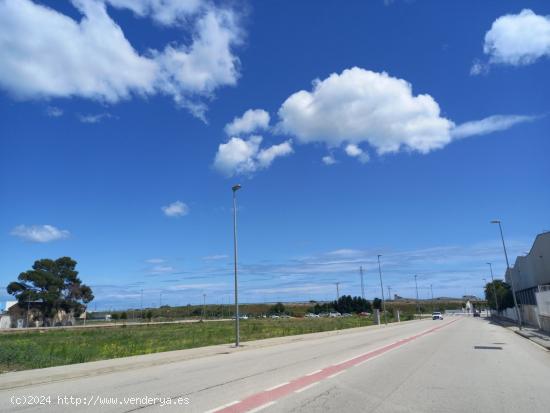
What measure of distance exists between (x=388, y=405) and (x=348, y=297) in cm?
15626

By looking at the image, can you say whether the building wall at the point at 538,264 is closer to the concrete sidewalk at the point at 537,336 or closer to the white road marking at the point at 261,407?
the concrete sidewalk at the point at 537,336

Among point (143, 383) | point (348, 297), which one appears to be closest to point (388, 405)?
point (143, 383)

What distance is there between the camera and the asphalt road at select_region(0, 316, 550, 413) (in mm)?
9180

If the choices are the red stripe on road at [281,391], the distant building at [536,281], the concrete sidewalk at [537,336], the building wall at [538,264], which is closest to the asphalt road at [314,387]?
the red stripe on road at [281,391]

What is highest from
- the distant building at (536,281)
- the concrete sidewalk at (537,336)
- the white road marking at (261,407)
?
the distant building at (536,281)

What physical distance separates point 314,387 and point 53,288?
324 ft

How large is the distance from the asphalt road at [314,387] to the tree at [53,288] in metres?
90.5

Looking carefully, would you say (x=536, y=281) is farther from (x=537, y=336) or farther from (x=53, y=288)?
(x=53, y=288)

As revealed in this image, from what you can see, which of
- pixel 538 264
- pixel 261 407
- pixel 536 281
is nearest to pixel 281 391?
pixel 261 407

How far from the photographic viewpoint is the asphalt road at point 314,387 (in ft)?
30.1

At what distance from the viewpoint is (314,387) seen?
11.3 meters

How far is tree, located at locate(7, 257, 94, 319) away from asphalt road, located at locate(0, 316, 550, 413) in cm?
9049

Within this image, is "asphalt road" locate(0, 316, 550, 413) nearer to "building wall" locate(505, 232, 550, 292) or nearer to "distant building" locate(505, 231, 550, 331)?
"distant building" locate(505, 231, 550, 331)

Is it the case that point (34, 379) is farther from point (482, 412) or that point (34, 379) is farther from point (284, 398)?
point (482, 412)
